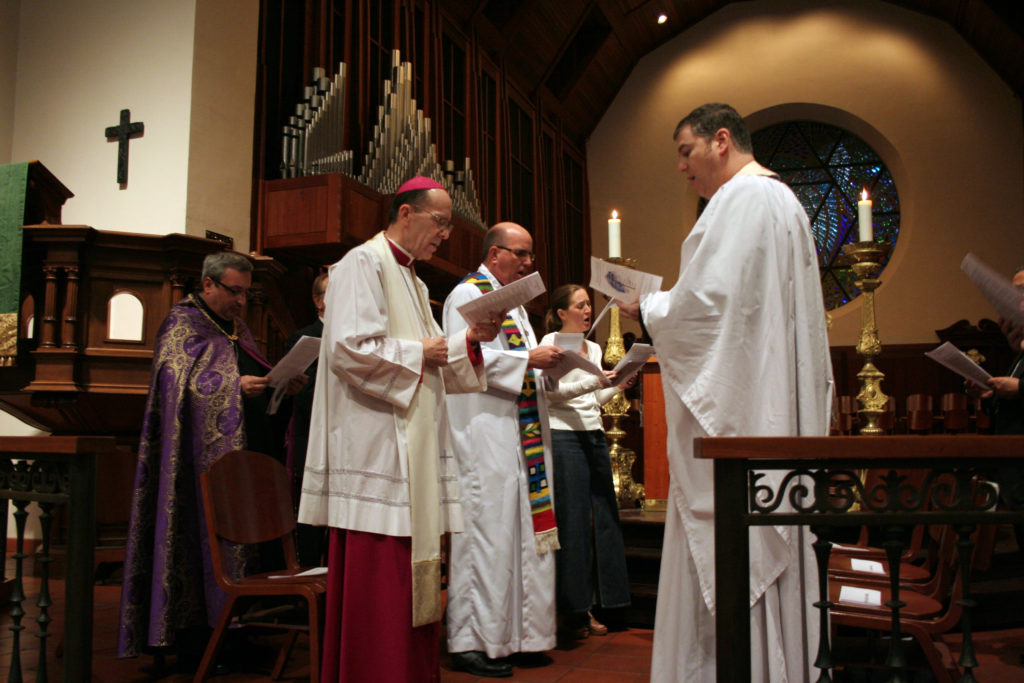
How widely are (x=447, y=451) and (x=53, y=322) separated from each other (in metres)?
2.64

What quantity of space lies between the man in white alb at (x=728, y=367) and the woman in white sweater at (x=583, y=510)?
1508 mm

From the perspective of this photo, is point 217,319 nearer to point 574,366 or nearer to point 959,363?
point 574,366

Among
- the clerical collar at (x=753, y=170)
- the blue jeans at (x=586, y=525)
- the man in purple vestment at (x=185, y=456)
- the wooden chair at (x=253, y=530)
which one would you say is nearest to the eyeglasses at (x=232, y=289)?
the man in purple vestment at (x=185, y=456)

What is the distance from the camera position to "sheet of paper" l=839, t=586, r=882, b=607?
2621 millimetres

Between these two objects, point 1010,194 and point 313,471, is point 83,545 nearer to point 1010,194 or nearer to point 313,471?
point 313,471

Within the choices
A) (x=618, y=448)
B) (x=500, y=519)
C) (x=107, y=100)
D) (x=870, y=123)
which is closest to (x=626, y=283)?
(x=500, y=519)

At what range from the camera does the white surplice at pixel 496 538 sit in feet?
11.0

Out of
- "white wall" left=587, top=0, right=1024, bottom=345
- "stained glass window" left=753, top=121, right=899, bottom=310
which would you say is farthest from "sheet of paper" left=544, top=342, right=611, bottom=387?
"stained glass window" left=753, top=121, right=899, bottom=310

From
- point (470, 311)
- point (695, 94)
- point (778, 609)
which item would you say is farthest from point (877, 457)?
point (695, 94)

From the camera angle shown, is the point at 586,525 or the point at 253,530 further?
the point at 586,525

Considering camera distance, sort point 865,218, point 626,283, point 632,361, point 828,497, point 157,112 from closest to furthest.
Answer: point 828,497 → point 626,283 → point 632,361 → point 865,218 → point 157,112

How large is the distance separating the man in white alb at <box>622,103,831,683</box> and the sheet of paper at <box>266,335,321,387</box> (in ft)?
4.47

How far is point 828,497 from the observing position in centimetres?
183

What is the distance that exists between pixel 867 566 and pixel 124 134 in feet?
16.1
